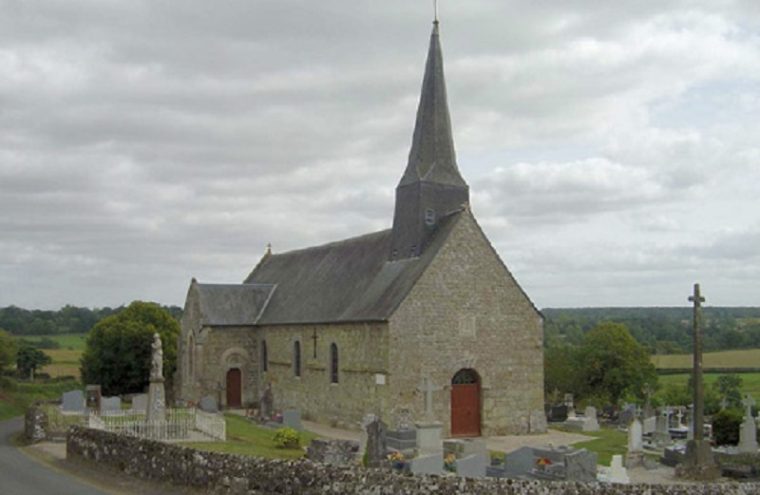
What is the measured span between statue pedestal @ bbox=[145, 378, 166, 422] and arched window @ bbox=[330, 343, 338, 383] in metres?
9.40

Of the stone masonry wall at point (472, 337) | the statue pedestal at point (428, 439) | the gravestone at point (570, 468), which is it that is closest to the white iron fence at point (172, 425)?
the statue pedestal at point (428, 439)

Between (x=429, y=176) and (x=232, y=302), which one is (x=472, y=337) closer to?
(x=429, y=176)

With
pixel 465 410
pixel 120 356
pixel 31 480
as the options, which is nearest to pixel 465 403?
pixel 465 410

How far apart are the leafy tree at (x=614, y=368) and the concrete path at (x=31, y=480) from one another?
32776 mm

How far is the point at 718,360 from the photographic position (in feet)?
236

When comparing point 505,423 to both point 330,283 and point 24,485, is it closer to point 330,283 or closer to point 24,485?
point 330,283

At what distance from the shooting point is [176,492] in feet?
49.3

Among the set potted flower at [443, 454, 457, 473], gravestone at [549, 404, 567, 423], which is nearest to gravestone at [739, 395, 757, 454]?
potted flower at [443, 454, 457, 473]

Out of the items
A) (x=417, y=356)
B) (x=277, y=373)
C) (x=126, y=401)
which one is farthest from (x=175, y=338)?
(x=417, y=356)

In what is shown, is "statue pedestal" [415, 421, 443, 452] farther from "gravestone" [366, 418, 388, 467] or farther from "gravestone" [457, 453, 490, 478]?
"gravestone" [457, 453, 490, 478]

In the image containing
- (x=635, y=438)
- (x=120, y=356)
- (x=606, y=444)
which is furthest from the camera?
(x=120, y=356)

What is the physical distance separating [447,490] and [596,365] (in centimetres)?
3777

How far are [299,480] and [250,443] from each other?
37.9 feet

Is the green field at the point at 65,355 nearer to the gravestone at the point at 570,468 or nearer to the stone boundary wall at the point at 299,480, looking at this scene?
the stone boundary wall at the point at 299,480
